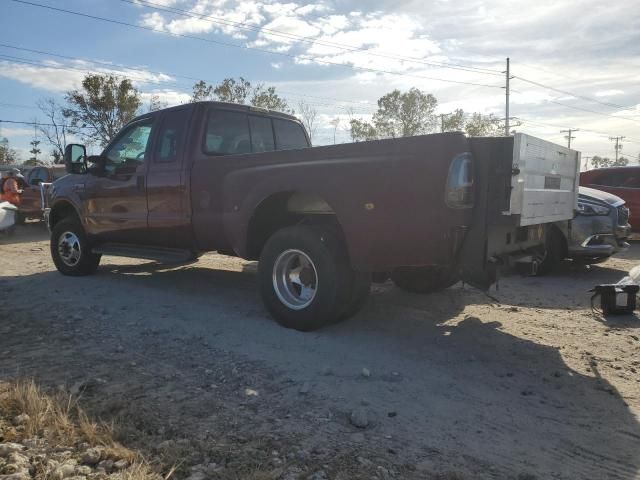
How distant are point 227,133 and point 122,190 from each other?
1702 millimetres

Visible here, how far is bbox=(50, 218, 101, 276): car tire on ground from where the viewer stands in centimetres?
717

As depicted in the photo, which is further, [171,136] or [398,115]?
[398,115]

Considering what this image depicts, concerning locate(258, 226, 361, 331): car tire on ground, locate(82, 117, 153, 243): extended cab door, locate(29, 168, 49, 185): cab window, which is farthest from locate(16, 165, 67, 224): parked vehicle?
locate(258, 226, 361, 331): car tire on ground

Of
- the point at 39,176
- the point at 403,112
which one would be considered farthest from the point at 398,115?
the point at 39,176

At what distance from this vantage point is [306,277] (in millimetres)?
4652

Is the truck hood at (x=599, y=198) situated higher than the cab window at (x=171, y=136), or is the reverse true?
the cab window at (x=171, y=136)

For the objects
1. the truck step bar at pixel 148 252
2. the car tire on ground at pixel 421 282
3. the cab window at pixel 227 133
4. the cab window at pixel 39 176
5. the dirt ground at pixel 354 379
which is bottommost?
the dirt ground at pixel 354 379

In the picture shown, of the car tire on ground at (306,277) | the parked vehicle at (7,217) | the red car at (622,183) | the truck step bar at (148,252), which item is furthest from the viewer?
the parked vehicle at (7,217)

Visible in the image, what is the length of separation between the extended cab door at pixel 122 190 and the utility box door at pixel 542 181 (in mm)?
4316

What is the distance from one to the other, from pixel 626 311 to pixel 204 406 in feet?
14.9

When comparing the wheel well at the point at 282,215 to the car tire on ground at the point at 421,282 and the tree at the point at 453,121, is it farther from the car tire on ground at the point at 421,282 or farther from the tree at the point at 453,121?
the tree at the point at 453,121

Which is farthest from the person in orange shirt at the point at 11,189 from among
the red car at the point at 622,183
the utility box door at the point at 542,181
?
the red car at the point at 622,183

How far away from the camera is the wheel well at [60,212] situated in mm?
7535

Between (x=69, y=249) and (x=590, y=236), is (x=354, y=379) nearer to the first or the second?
(x=590, y=236)
